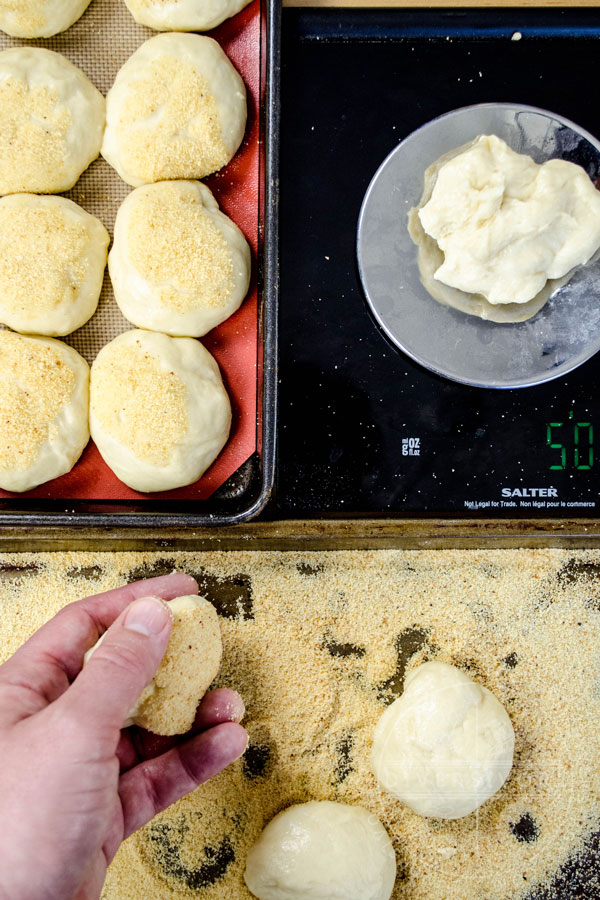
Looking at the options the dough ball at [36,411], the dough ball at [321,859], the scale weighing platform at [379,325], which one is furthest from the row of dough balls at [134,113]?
the dough ball at [321,859]

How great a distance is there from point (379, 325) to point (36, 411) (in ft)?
1.96

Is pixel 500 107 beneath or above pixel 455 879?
above

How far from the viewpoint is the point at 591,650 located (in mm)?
1336

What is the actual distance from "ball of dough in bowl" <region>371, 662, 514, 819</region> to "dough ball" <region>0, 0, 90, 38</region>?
130 centimetres

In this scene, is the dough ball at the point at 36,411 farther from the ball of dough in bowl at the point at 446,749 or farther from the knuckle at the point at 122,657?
the ball of dough in bowl at the point at 446,749

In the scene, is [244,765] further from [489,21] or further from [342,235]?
[489,21]

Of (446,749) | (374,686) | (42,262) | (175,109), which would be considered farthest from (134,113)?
(446,749)

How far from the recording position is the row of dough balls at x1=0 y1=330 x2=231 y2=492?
112cm

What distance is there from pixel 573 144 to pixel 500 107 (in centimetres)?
14

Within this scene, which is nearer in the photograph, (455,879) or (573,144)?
(573,144)

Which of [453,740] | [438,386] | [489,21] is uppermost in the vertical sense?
[489,21]

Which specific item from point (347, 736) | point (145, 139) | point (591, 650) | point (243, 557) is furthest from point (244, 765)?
point (145, 139)

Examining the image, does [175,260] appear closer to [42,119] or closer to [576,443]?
[42,119]

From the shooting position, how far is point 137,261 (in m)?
1.13
